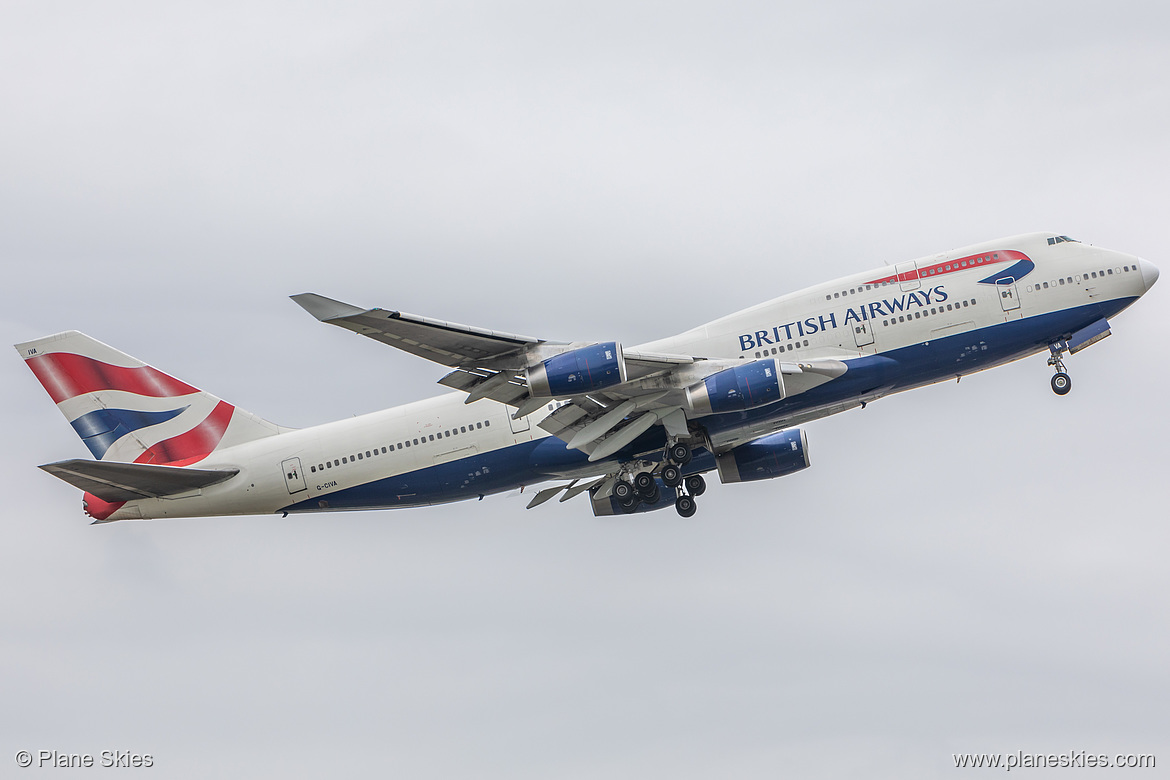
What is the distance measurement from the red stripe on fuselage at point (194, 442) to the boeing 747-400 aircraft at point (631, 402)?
58 millimetres

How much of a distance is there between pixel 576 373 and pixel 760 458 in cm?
1208

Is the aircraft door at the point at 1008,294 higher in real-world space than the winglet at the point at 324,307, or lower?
lower

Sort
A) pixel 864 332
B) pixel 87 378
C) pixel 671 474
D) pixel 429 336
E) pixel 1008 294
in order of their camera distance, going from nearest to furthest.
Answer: pixel 429 336, pixel 864 332, pixel 1008 294, pixel 671 474, pixel 87 378

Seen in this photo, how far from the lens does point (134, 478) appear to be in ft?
125

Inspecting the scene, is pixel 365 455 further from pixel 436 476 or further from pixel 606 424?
pixel 606 424

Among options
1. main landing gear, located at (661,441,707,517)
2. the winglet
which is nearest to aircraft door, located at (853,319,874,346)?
main landing gear, located at (661,441,707,517)

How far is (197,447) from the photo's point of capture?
4138 centimetres

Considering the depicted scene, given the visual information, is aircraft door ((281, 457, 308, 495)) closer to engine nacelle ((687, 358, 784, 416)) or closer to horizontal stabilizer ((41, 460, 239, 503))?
horizontal stabilizer ((41, 460, 239, 503))

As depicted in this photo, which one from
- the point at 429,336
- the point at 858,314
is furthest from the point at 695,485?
the point at 429,336

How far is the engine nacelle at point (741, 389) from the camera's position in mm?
33531

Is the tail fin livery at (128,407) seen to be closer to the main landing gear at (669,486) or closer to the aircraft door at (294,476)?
the aircraft door at (294,476)

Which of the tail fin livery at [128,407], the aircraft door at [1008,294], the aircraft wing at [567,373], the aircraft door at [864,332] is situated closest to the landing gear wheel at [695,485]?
the aircraft wing at [567,373]

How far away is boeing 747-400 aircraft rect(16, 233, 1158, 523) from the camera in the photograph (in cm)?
3356

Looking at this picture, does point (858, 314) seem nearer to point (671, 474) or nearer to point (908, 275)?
point (908, 275)
